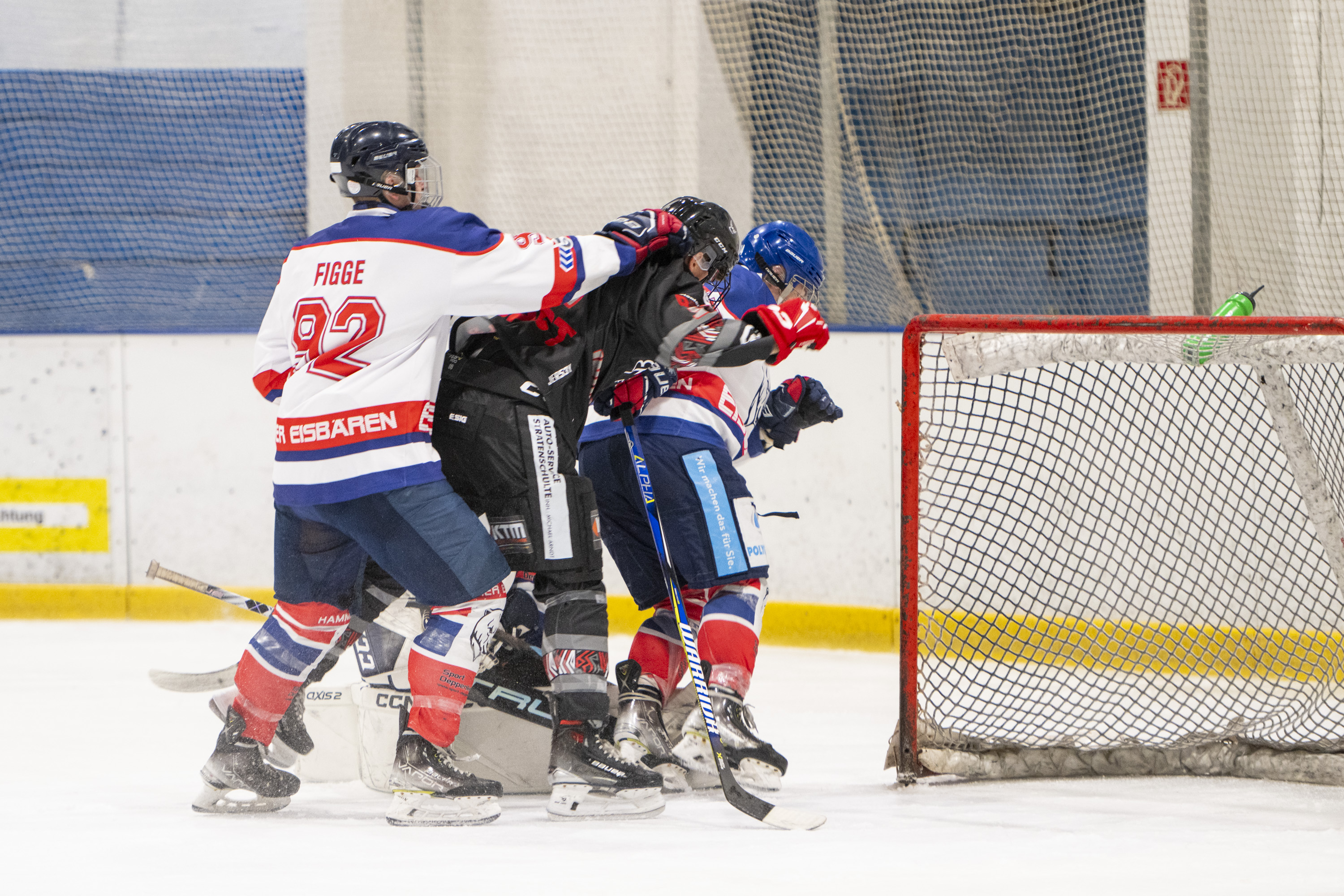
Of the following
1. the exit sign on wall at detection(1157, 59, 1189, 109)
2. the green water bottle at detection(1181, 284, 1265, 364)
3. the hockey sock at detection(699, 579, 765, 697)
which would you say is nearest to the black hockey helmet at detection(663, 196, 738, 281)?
the hockey sock at detection(699, 579, 765, 697)

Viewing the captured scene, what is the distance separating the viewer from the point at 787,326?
2.53 metres

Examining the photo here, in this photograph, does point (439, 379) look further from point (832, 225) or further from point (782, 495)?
point (832, 225)

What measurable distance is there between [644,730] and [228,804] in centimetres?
77

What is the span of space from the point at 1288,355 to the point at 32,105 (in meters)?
5.53

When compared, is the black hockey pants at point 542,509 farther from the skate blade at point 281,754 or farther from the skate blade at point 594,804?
the skate blade at point 281,754

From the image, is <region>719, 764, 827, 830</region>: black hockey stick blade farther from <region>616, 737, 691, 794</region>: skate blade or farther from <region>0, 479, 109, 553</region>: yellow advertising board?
<region>0, 479, 109, 553</region>: yellow advertising board

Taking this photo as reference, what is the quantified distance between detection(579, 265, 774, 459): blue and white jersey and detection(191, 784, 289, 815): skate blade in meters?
0.93

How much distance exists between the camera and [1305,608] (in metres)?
3.37

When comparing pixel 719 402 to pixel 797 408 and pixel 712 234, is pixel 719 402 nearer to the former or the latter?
pixel 797 408

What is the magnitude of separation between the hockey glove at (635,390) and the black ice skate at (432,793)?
0.75m

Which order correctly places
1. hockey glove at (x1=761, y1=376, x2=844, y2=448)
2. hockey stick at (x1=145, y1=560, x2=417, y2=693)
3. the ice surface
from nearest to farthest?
the ice surface, hockey stick at (x1=145, y1=560, x2=417, y2=693), hockey glove at (x1=761, y1=376, x2=844, y2=448)

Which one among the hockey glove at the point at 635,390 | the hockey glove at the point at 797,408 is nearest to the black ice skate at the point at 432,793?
the hockey glove at the point at 635,390

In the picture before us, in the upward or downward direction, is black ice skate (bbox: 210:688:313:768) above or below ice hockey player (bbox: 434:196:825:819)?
below

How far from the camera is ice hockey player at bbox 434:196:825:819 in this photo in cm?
237
